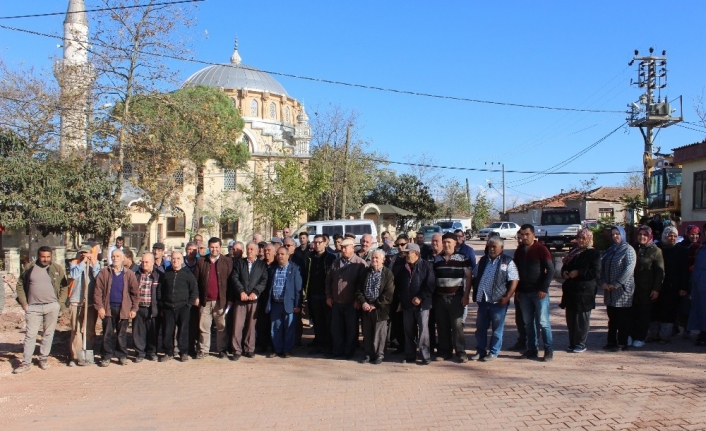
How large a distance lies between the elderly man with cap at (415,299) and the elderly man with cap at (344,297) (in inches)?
25.1

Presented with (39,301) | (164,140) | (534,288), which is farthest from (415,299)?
(164,140)

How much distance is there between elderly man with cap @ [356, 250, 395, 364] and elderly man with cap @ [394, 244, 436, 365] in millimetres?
198

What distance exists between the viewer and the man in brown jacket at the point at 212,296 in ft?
28.8

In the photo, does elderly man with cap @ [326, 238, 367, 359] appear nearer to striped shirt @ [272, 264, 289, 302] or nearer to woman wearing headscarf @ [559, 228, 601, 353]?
striped shirt @ [272, 264, 289, 302]

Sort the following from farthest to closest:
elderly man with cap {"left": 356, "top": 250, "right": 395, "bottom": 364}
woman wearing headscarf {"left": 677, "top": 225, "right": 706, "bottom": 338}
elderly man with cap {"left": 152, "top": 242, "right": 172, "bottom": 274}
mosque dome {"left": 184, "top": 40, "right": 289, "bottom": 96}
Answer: mosque dome {"left": 184, "top": 40, "right": 289, "bottom": 96}, elderly man with cap {"left": 152, "top": 242, "right": 172, "bottom": 274}, woman wearing headscarf {"left": 677, "top": 225, "right": 706, "bottom": 338}, elderly man with cap {"left": 356, "top": 250, "right": 395, "bottom": 364}

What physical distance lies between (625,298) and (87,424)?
687 centimetres

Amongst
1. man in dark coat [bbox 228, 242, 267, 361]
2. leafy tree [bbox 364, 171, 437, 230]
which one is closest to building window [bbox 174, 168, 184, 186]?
man in dark coat [bbox 228, 242, 267, 361]

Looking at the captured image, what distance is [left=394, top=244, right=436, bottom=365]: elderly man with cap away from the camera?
797cm

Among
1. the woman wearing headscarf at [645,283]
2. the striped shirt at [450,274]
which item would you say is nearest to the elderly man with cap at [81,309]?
the striped shirt at [450,274]

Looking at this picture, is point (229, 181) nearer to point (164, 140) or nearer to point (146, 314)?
point (164, 140)

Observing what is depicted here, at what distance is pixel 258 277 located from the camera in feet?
29.0

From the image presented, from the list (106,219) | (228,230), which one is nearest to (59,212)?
(106,219)

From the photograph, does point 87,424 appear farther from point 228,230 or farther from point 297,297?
point 228,230

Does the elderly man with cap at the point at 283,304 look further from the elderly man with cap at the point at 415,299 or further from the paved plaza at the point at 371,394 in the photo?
the elderly man with cap at the point at 415,299
